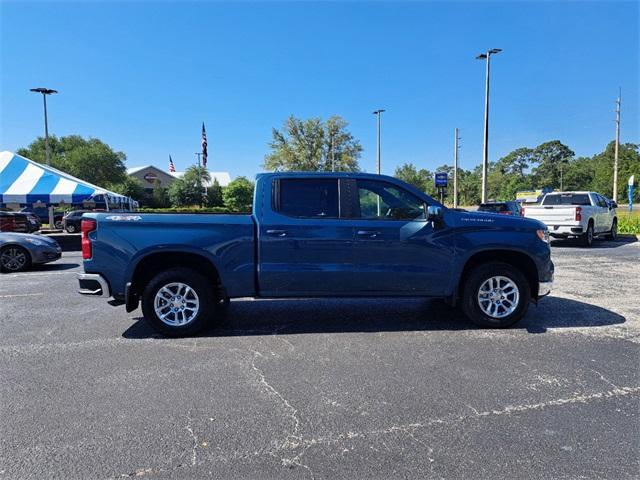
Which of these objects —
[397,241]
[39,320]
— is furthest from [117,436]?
[39,320]

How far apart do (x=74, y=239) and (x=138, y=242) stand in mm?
Answer: 15703

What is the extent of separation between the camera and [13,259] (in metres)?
10.5

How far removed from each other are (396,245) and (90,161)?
6143cm

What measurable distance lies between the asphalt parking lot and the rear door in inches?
23.4

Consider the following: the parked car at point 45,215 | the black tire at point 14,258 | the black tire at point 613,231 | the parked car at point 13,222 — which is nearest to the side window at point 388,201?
the black tire at point 14,258

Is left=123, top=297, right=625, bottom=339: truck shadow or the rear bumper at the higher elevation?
the rear bumper

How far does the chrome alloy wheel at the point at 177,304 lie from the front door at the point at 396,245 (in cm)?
198

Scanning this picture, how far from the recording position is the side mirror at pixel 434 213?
5.04 metres

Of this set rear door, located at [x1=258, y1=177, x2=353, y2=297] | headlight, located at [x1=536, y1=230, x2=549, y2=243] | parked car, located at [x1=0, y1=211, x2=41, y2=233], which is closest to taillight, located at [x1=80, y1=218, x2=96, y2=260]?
rear door, located at [x1=258, y1=177, x2=353, y2=297]

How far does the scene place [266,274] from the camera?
5.07 metres

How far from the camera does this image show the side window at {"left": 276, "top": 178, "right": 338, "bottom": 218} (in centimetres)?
518

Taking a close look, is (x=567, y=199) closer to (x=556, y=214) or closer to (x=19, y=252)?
(x=556, y=214)

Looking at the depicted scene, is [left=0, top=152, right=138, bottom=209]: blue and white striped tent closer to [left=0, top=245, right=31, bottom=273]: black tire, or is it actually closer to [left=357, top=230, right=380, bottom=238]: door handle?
[left=0, top=245, right=31, bottom=273]: black tire

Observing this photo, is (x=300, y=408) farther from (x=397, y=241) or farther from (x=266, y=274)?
(x=397, y=241)
